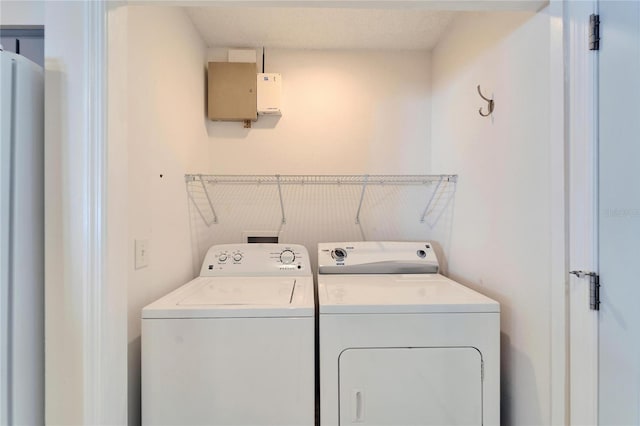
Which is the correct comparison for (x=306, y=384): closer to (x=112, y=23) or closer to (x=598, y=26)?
(x=112, y=23)

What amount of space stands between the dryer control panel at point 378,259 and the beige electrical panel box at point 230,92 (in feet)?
3.79

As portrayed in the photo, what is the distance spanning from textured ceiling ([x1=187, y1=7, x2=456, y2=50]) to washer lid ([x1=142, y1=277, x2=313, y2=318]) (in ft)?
5.26

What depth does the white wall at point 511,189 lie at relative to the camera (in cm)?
114

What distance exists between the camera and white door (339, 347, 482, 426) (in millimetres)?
1166

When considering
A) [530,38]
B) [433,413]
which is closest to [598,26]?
[530,38]

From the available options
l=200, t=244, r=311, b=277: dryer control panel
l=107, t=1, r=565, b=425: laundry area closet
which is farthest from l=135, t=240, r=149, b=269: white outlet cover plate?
l=200, t=244, r=311, b=277: dryer control panel

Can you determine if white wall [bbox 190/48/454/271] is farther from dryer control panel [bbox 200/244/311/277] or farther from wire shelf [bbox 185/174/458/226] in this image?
dryer control panel [bbox 200/244/311/277]

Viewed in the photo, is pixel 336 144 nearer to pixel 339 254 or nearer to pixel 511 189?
pixel 339 254

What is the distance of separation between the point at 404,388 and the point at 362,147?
5.37 feet

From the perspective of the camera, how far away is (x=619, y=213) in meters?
0.92

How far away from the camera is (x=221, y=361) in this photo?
45.0 inches

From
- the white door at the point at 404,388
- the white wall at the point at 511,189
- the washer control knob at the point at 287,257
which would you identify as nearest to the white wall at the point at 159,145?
the washer control knob at the point at 287,257

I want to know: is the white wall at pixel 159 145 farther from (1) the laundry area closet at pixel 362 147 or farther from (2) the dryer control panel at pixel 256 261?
(2) the dryer control panel at pixel 256 261

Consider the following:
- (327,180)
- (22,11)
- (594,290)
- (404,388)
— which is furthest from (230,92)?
(594,290)
